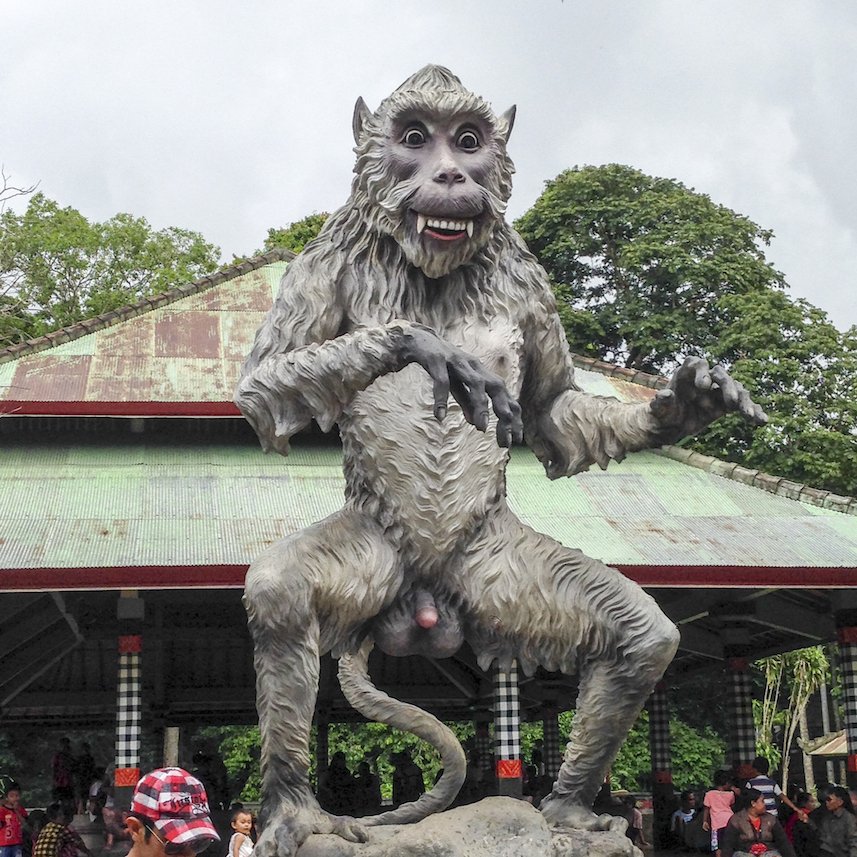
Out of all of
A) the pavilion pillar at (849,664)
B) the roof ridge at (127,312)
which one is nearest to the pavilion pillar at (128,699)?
the roof ridge at (127,312)

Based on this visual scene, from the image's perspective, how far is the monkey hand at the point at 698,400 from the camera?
3400 millimetres

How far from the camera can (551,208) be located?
1097 inches

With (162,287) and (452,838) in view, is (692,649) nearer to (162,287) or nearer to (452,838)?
(452,838)

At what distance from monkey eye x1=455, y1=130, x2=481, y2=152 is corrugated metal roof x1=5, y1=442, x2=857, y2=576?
721cm

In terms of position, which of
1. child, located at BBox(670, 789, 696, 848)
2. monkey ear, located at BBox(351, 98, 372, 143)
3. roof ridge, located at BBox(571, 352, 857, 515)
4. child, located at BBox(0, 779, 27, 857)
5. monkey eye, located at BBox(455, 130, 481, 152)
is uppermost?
roof ridge, located at BBox(571, 352, 857, 515)

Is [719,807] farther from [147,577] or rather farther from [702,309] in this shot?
[702,309]

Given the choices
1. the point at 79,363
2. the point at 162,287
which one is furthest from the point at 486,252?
the point at 162,287

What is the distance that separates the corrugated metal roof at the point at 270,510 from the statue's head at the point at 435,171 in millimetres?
7144

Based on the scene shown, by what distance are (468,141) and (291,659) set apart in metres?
1.51

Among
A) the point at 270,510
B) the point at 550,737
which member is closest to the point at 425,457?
the point at 270,510

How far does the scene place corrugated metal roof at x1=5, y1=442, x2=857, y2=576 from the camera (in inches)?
436

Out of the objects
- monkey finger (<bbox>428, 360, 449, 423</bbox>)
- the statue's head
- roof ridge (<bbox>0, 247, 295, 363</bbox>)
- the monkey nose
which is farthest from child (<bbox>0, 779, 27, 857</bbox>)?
monkey finger (<bbox>428, 360, 449, 423</bbox>)

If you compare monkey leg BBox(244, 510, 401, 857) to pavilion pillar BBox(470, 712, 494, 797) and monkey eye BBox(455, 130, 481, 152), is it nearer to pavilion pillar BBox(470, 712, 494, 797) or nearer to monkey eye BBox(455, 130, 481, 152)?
monkey eye BBox(455, 130, 481, 152)

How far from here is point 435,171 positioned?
11.9ft
